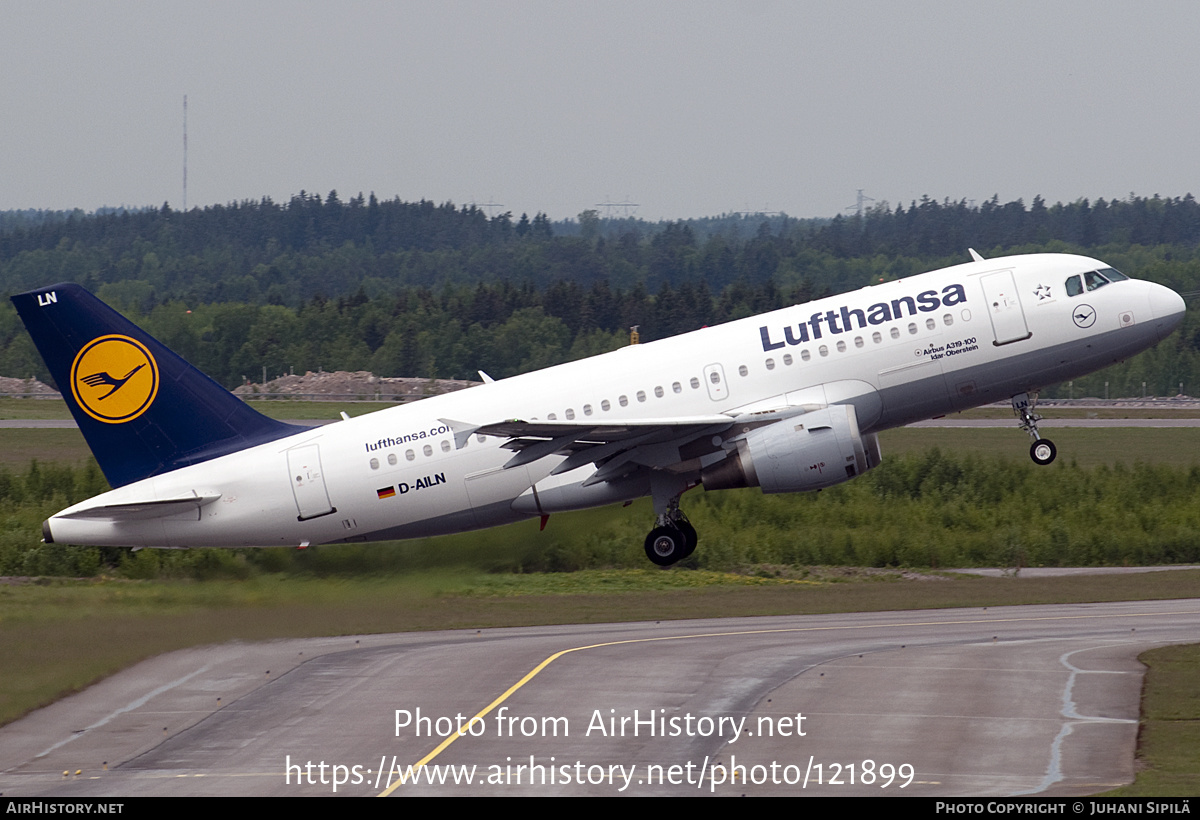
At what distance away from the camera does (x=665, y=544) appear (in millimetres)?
33656

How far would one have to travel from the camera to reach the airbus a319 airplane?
32.0 metres

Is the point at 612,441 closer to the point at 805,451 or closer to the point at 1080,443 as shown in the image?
the point at 805,451

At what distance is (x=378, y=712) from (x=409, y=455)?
21.5 feet

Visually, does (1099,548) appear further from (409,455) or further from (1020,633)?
(409,455)

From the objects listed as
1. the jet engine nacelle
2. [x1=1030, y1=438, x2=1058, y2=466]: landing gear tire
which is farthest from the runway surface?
[x1=1030, y1=438, x2=1058, y2=466]: landing gear tire

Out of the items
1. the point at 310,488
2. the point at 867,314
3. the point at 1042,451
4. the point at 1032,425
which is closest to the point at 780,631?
the point at 1042,451

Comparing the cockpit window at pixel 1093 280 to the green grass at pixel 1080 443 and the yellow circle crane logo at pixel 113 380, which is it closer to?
the yellow circle crane logo at pixel 113 380

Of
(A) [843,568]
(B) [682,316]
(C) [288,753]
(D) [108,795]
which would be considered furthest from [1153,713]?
(B) [682,316]

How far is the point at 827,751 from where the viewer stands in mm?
25469

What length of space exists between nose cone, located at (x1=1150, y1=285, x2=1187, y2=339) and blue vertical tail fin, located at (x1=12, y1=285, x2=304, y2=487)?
788 inches

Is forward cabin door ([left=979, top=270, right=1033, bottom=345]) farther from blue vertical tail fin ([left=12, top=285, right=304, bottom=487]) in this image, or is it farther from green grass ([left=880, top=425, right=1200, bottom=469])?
green grass ([left=880, top=425, right=1200, bottom=469])

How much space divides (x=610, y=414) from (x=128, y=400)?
11.1 meters
